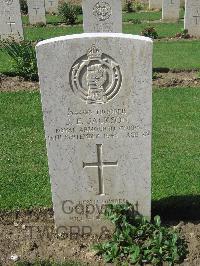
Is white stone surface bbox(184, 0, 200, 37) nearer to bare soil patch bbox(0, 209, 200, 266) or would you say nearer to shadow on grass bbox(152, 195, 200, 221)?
shadow on grass bbox(152, 195, 200, 221)

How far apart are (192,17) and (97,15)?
448cm

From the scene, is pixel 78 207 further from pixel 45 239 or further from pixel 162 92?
pixel 162 92

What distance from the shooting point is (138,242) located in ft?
14.4

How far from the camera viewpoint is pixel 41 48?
13.1 ft

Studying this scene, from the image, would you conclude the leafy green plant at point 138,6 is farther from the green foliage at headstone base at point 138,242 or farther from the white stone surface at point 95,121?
the green foliage at headstone base at point 138,242

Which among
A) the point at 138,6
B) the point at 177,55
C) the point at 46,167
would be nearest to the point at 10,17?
the point at 177,55

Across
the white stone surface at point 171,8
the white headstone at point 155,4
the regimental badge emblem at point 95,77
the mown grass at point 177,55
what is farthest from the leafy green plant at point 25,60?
the white headstone at point 155,4

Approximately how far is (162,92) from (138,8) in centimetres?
1374

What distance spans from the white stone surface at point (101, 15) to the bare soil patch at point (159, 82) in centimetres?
218

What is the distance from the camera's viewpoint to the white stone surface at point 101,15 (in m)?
11.5

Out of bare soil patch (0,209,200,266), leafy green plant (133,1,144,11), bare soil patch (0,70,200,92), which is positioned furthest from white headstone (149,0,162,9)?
bare soil patch (0,209,200,266)

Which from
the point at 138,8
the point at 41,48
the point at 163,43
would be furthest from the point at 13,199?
the point at 138,8

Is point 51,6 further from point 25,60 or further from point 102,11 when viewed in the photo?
point 25,60

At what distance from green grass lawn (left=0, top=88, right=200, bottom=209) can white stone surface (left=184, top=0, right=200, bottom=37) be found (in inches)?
228
